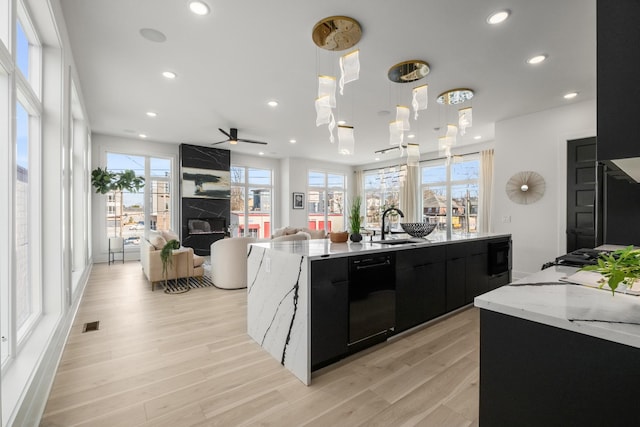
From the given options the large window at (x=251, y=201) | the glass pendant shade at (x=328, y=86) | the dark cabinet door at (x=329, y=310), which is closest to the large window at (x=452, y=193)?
the large window at (x=251, y=201)

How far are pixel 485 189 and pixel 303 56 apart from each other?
19.5 feet

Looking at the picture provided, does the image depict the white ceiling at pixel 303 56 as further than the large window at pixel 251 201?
No

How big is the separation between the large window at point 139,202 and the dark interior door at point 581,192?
8458 mm

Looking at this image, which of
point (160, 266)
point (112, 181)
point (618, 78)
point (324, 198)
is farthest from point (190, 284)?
point (324, 198)

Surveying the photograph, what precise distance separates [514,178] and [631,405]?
5.31 m

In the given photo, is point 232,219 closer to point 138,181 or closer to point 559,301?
point 138,181

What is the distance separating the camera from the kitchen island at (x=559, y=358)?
32.0 inches

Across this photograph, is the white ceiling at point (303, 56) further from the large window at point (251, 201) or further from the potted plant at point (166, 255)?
the large window at point (251, 201)

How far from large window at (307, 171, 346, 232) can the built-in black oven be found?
645cm

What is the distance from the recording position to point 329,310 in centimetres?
214

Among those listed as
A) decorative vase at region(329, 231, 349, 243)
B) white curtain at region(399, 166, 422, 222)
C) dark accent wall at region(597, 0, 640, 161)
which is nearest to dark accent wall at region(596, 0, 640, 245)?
dark accent wall at region(597, 0, 640, 161)

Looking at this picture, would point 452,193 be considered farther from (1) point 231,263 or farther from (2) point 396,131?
(1) point 231,263

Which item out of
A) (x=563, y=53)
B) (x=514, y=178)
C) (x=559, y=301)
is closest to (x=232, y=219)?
(x=514, y=178)

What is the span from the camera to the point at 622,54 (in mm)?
1070
